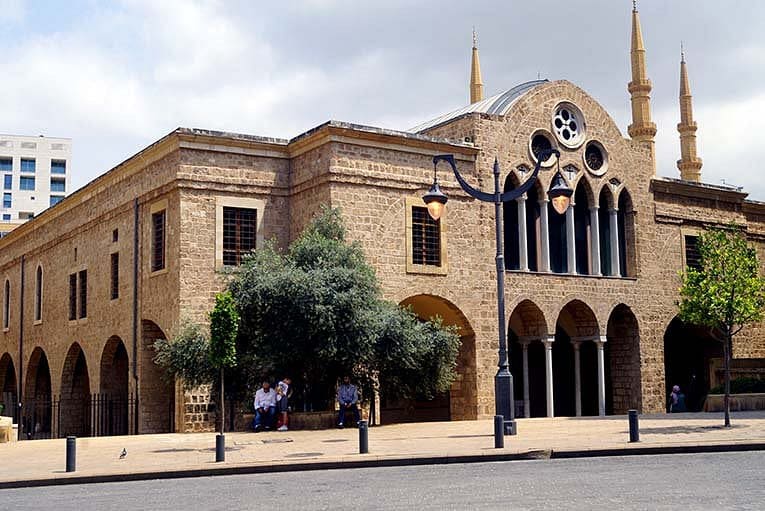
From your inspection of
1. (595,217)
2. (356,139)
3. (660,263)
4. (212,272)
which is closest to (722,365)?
(660,263)

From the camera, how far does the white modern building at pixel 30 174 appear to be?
323 feet

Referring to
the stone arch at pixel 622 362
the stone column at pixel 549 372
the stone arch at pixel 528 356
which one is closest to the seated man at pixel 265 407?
the stone arch at pixel 528 356

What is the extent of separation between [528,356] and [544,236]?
455 centimetres

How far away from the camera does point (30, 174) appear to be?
3903 inches

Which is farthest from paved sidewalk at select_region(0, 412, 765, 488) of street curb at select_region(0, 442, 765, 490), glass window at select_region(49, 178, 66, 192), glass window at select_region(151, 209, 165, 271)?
glass window at select_region(49, 178, 66, 192)

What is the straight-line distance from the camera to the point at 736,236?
75.4 feet

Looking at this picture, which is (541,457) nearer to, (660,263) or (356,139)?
(356,139)

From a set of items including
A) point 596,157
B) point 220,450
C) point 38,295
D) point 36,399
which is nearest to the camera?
point 220,450

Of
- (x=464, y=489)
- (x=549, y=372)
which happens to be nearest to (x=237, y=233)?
(x=549, y=372)

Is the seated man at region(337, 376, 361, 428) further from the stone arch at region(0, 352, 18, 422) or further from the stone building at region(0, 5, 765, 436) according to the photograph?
the stone arch at region(0, 352, 18, 422)

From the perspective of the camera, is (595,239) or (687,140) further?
(687,140)

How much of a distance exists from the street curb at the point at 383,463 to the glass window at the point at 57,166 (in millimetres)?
92124

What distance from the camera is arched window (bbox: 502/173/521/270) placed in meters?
29.5

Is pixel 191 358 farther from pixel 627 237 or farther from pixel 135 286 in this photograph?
pixel 627 237
